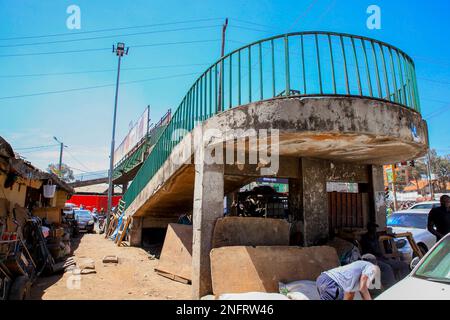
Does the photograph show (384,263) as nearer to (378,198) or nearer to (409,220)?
(378,198)

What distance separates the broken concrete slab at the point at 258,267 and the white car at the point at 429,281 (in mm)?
1940

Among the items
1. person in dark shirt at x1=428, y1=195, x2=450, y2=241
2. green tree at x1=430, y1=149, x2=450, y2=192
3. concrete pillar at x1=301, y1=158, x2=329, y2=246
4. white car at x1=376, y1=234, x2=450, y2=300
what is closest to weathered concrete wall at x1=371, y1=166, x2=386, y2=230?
person in dark shirt at x1=428, y1=195, x2=450, y2=241

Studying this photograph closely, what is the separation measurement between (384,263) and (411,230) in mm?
4653

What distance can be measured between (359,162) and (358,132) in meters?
2.91

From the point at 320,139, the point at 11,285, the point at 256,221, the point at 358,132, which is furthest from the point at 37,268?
the point at 358,132

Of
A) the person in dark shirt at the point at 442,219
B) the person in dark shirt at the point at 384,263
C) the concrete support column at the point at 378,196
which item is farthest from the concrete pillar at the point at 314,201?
the person in dark shirt at the point at 442,219

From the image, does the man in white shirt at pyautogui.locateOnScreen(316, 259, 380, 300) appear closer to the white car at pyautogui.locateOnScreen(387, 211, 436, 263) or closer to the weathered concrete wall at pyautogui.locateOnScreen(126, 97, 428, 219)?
the weathered concrete wall at pyautogui.locateOnScreen(126, 97, 428, 219)

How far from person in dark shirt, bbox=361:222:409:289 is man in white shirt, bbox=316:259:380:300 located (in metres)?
1.55

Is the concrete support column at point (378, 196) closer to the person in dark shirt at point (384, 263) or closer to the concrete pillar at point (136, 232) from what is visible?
the person in dark shirt at point (384, 263)

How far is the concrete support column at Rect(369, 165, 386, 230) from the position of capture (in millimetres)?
7359

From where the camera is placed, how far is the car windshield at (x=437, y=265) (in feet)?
10.6

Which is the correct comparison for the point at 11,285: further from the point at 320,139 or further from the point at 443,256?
the point at 443,256

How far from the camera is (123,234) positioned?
42.9 ft

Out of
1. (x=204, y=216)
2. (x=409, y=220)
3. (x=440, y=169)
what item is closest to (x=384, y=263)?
(x=204, y=216)
